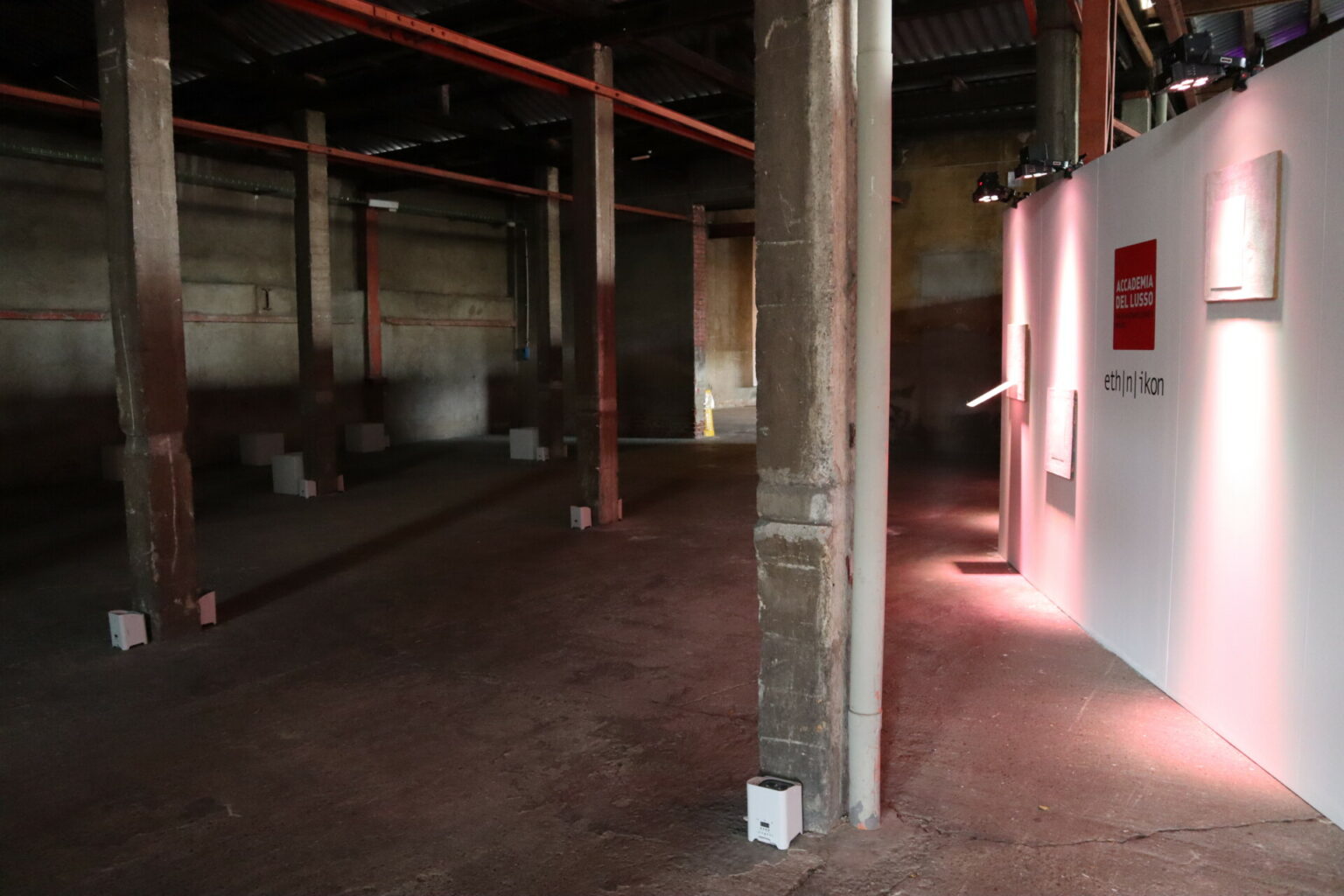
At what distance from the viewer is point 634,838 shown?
3.55m

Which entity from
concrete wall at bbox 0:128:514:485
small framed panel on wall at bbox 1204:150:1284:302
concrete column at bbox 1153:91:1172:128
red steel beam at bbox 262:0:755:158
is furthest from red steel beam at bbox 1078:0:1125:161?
concrete wall at bbox 0:128:514:485

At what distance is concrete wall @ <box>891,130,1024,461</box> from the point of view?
14.4 meters

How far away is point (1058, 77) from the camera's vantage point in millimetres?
7984

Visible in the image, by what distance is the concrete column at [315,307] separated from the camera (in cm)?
1144

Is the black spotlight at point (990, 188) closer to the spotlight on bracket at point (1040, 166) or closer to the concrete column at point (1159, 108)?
the spotlight on bracket at point (1040, 166)

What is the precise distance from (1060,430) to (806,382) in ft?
11.8

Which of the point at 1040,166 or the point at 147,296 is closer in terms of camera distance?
the point at 147,296

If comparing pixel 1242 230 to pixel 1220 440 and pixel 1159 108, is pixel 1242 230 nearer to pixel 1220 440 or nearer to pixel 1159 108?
pixel 1220 440

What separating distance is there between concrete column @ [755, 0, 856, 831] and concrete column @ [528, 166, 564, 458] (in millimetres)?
11581

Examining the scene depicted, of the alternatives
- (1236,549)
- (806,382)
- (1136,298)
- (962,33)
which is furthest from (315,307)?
(1236,549)

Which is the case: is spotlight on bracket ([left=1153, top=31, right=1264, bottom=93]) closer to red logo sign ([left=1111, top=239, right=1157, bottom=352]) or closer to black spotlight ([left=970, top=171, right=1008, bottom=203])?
red logo sign ([left=1111, top=239, right=1157, bottom=352])

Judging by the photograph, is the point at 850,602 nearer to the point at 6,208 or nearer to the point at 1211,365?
the point at 1211,365

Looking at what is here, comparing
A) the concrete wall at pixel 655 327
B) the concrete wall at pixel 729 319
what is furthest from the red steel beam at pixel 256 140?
the concrete wall at pixel 729 319

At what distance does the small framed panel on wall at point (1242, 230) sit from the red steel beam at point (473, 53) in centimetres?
298
